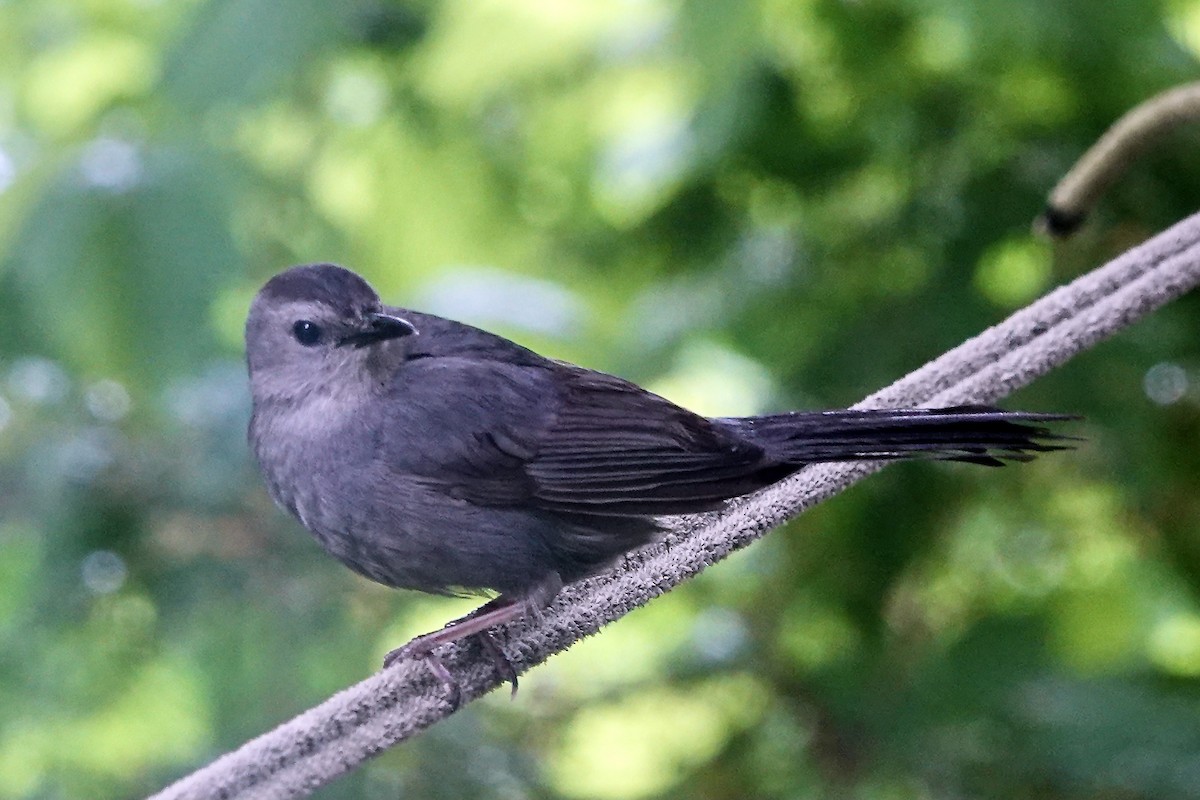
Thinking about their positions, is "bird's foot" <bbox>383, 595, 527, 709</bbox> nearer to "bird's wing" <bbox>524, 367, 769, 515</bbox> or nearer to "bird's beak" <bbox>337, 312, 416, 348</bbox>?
"bird's wing" <bbox>524, 367, 769, 515</bbox>

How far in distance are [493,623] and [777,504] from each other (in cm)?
35

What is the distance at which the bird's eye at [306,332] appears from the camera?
1.50 meters

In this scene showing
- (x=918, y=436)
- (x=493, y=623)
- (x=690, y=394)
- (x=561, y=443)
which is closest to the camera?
(x=918, y=436)

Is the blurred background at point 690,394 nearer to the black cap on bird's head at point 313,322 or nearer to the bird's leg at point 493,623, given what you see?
the black cap on bird's head at point 313,322

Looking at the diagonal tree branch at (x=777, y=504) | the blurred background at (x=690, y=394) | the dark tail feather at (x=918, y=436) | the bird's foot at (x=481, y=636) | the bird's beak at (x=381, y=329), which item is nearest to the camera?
the diagonal tree branch at (x=777, y=504)

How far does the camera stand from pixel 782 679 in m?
2.37

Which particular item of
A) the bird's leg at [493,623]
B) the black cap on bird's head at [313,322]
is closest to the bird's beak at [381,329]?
the black cap on bird's head at [313,322]

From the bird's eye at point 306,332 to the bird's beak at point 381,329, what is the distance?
0.19ft

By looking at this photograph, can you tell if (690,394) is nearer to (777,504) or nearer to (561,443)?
(561,443)

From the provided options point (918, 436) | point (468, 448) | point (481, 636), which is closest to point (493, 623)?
point (481, 636)

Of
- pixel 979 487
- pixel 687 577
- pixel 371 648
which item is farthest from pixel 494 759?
pixel 687 577

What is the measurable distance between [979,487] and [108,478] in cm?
153

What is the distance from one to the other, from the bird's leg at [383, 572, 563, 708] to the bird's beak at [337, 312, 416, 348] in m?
0.32

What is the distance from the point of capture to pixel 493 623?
1389 mm
